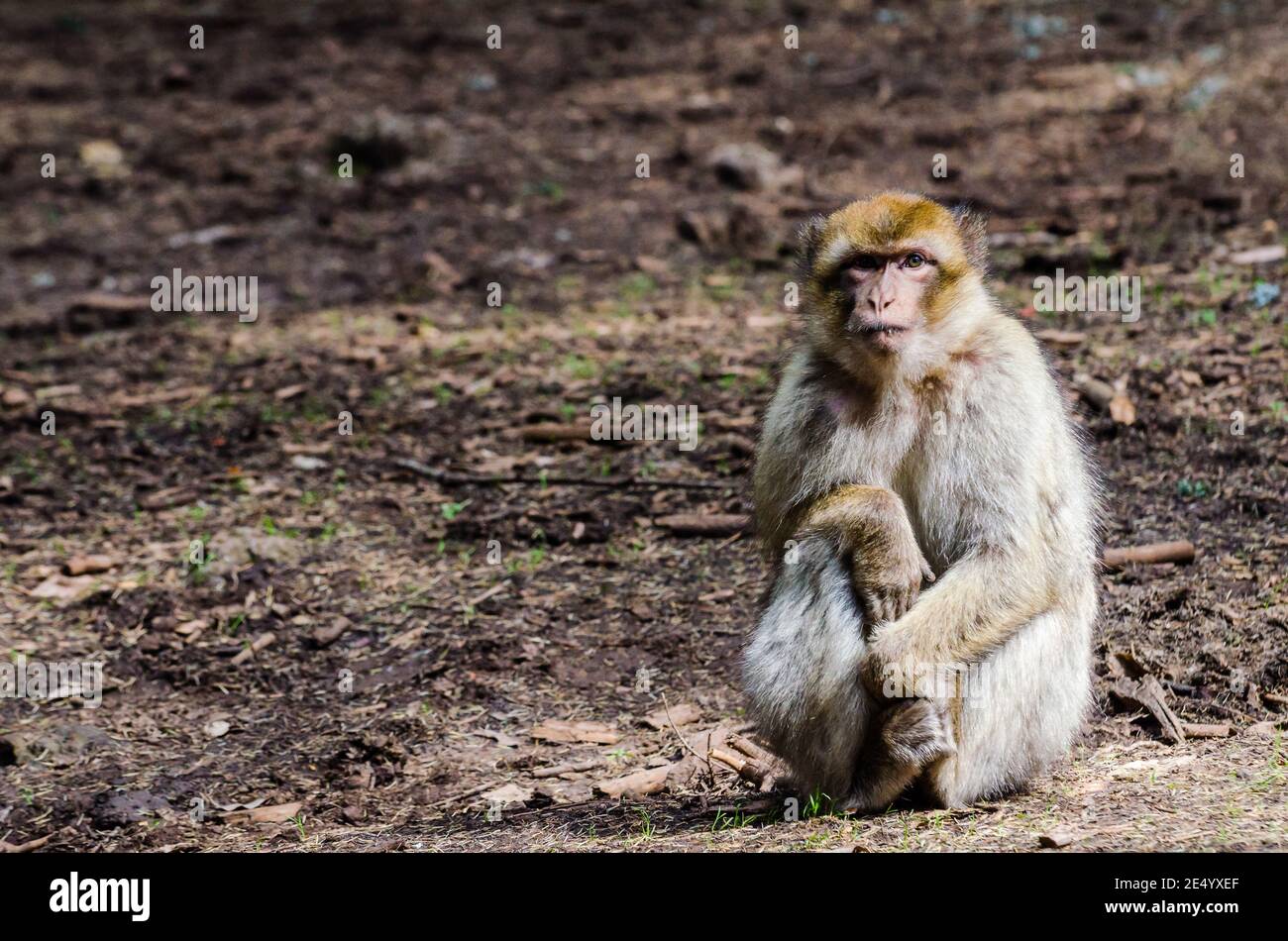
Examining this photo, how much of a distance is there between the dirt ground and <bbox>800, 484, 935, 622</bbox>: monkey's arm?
75 centimetres

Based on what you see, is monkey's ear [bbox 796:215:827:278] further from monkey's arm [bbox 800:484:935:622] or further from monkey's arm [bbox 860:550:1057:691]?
monkey's arm [bbox 860:550:1057:691]

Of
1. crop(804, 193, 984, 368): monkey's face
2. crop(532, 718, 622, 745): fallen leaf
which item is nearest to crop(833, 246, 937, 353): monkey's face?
crop(804, 193, 984, 368): monkey's face

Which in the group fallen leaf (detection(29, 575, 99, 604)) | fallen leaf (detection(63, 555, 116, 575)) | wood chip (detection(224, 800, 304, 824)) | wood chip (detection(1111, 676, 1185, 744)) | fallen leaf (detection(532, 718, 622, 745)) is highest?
fallen leaf (detection(63, 555, 116, 575))

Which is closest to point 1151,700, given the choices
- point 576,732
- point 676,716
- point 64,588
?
point 676,716

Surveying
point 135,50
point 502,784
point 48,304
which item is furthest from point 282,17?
point 502,784

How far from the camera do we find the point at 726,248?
38.0ft

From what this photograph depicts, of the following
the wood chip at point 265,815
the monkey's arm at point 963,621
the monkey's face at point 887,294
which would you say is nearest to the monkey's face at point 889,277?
the monkey's face at point 887,294

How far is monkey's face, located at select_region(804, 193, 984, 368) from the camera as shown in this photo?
5.18 meters

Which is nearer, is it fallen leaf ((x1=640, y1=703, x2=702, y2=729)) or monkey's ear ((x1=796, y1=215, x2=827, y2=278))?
monkey's ear ((x1=796, y1=215, x2=827, y2=278))

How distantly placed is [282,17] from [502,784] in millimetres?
13460

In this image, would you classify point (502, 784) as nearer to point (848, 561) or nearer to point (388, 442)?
point (848, 561)

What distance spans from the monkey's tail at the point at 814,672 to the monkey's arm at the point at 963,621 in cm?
12

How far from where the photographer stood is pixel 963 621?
202 inches

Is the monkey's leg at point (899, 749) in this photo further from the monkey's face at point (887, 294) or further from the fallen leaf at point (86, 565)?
the fallen leaf at point (86, 565)
